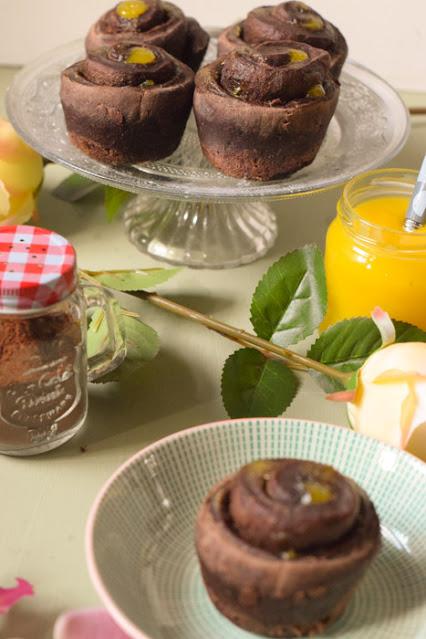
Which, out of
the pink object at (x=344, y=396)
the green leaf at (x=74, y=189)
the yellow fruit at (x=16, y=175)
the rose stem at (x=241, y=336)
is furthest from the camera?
the green leaf at (x=74, y=189)

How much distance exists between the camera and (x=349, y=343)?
1.00 meters

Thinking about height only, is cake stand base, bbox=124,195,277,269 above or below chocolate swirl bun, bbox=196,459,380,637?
below

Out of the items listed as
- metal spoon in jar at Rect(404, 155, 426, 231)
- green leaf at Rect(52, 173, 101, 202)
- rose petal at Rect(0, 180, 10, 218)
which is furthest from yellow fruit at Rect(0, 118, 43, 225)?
metal spoon in jar at Rect(404, 155, 426, 231)

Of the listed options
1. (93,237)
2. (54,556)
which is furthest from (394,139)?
(54,556)

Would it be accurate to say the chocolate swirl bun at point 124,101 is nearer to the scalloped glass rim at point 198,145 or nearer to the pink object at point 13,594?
the scalloped glass rim at point 198,145

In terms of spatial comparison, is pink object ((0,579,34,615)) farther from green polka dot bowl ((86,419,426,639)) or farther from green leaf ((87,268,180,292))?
green leaf ((87,268,180,292))

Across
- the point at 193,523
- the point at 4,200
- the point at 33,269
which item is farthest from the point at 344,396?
the point at 4,200

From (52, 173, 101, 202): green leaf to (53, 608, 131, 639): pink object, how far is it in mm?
770

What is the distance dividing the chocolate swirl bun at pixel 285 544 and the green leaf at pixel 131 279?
1.43 feet

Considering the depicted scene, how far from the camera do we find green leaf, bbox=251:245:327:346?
3.34 ft

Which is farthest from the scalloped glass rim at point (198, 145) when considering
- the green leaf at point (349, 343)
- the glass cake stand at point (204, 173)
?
the green leaf at point (349, 343)

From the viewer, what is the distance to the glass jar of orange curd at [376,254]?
3.38ft

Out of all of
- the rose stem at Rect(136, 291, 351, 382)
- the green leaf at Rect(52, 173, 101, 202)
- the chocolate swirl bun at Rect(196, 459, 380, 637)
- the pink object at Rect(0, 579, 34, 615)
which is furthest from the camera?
the green leaf at Rect(52, 173, 101, 202)

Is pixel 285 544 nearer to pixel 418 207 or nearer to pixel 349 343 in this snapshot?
pixel 349 343
